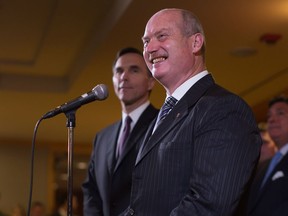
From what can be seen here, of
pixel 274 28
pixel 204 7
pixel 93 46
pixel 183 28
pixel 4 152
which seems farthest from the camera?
pixel 4 152

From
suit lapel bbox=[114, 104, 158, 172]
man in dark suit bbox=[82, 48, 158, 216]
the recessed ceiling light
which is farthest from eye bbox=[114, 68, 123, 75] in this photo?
the recessed ceiling light

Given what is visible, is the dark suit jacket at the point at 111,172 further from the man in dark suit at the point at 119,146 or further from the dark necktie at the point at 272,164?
the dark necktie at the point at 272,164

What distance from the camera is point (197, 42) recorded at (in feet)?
6.67

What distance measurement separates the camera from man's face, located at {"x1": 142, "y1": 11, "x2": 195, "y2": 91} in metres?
1.99

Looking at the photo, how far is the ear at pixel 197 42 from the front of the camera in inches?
79.8

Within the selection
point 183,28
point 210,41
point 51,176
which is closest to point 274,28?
point 210,41

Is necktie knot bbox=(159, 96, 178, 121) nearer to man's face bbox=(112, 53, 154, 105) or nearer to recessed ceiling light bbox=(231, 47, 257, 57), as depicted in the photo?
man's face bbox=(112, 53, 154, 105)

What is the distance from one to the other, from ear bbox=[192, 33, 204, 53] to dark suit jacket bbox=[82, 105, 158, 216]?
0.81 metres

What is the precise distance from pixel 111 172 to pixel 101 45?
2965 millimetres

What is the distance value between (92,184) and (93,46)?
3.05 meters

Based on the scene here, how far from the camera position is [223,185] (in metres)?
1.73

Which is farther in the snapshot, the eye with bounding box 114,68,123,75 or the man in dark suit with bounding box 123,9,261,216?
the eye with bounding box 114,68,123,75

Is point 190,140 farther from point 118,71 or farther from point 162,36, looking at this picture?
point 118,71

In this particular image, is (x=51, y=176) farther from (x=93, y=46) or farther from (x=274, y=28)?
(x=274, y=28)
